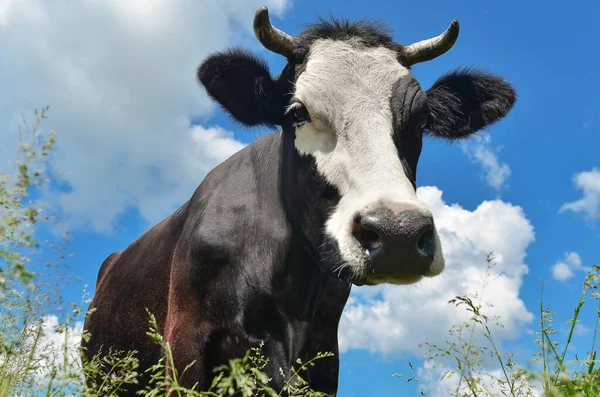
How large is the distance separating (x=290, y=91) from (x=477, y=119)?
2.33 metres

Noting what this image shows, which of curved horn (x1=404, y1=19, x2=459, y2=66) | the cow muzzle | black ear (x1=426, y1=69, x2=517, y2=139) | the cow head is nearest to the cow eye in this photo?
the cow head

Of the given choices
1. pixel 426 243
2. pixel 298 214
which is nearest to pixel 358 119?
pixel 298 214

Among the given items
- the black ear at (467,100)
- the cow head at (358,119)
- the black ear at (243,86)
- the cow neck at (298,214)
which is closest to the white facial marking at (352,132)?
the cow head at (358,119)

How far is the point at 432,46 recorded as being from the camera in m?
6.04

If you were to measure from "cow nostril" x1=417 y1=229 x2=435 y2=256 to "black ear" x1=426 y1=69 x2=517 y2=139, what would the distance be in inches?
109

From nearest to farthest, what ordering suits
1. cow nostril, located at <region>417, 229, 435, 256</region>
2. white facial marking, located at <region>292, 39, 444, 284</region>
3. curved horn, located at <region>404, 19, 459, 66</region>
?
cow nostril, located at <region>417, 229, 435, 256</region>
white facial marking, located at <region>292, 39, 444, 284</region>
curved horn, located at <region>404, 19, 459, 66</region>

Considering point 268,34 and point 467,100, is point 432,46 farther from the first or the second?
point 268,34

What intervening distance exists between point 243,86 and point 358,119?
1.62 m

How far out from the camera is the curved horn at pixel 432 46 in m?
5.98

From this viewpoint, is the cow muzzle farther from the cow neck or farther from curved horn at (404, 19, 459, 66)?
curved horn at (404, 19, 459, 66)

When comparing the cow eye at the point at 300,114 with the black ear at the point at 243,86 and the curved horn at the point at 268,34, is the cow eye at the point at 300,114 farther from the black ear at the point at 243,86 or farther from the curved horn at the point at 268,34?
the curved horn at the point at 268,34

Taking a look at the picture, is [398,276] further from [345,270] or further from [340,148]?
[340,148]

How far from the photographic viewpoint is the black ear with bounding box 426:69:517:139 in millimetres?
6359

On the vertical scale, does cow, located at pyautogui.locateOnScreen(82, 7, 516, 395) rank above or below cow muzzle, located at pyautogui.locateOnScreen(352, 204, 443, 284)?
above
